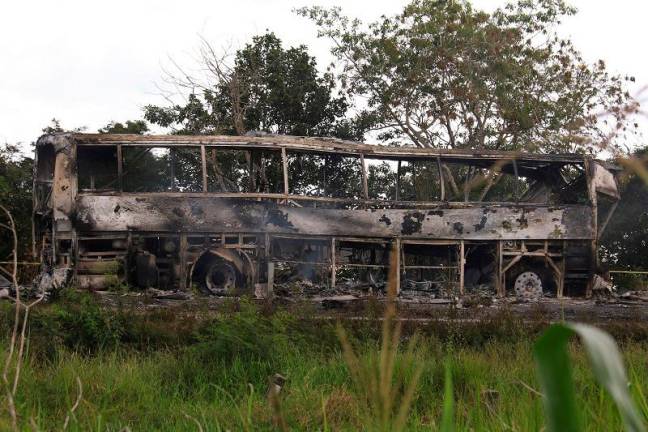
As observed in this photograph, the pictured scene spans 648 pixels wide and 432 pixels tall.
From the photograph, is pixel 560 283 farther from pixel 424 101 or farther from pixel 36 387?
pixel 36 387

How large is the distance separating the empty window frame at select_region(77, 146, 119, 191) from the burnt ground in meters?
3.80

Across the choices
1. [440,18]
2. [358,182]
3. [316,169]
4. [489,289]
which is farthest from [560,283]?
[440,18]

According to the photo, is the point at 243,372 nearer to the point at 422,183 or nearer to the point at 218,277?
the point at 218,277

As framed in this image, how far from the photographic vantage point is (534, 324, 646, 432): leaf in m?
0.45

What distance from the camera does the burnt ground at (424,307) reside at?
1088 centimetres

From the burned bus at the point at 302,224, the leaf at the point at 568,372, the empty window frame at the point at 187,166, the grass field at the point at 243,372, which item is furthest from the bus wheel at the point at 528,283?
the leaf at the point at 568,372

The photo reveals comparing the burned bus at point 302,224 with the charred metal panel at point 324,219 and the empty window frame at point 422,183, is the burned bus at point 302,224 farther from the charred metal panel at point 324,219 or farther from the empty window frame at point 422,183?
the empty window frame at point 422,183

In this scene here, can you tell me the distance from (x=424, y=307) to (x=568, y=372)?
13.0 m

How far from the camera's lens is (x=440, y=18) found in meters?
25.3

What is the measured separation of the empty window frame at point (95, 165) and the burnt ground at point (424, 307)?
3.80 meters

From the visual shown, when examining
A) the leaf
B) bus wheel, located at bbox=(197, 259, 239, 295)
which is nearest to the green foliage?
bus wheel, located at bbox=(197, 259, 239, 295)

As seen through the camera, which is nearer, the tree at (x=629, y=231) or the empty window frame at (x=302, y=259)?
the empty window frame at (x=302, y=259)

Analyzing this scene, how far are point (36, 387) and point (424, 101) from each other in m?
21.2

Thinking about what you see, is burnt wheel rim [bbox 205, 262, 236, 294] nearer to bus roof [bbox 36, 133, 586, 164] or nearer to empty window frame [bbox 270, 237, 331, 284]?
empty window frame [bbox 270, 237, 331, 284]
